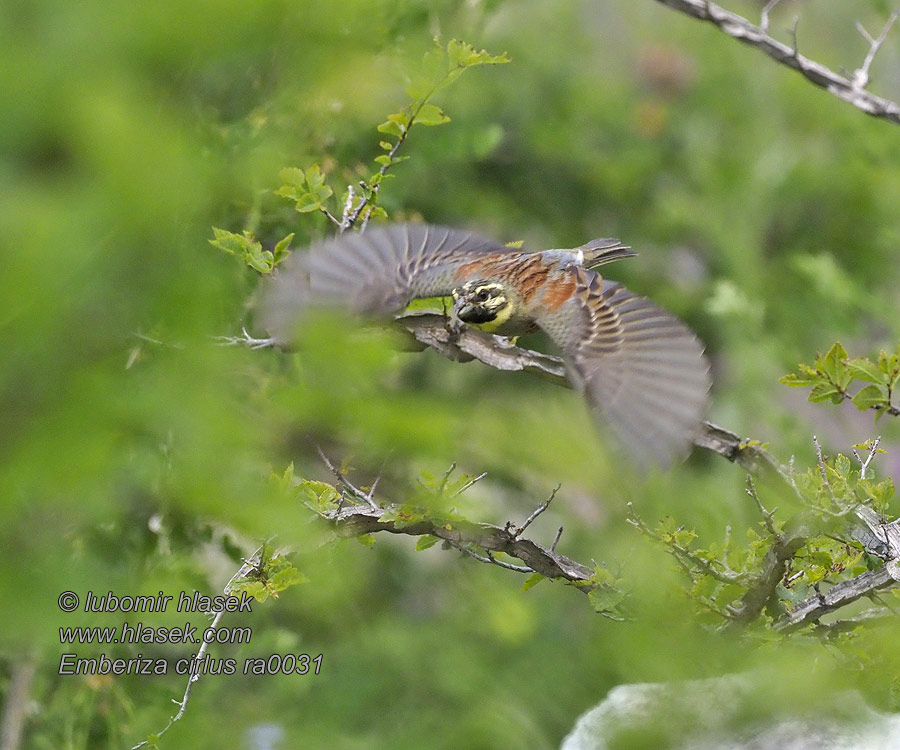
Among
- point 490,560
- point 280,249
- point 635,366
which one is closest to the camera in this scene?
point 490,560

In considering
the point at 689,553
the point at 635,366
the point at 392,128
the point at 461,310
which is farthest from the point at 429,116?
the point at 689,553

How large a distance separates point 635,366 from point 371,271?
430 mm

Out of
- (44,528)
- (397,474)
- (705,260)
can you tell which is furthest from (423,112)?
(705,260)

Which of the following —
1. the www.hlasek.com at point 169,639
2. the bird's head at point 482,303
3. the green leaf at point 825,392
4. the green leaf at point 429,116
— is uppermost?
the green leaf at point 429,116

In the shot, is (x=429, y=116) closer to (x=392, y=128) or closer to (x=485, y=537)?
(x=392, y=128)

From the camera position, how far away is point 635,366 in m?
1.58

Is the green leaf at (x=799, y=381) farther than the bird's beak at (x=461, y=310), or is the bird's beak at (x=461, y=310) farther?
the bird's beak at (x=461, y=310)

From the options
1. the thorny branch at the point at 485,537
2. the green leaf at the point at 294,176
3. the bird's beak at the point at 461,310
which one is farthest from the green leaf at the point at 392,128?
the thorny branch at the point at 485,537

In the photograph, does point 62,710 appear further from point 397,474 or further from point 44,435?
point 44,435

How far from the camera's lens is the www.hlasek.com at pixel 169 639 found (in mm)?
1438

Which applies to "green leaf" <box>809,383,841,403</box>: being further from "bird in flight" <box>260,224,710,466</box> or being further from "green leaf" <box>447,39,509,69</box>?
"green leaf" <box>447,39,509,69</box>

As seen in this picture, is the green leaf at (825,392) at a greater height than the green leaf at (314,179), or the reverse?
the green leaf at (314,179)

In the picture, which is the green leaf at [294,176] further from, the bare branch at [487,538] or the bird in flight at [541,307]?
the bare branch at [487,538]

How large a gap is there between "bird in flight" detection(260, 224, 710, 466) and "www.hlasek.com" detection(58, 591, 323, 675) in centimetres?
41
